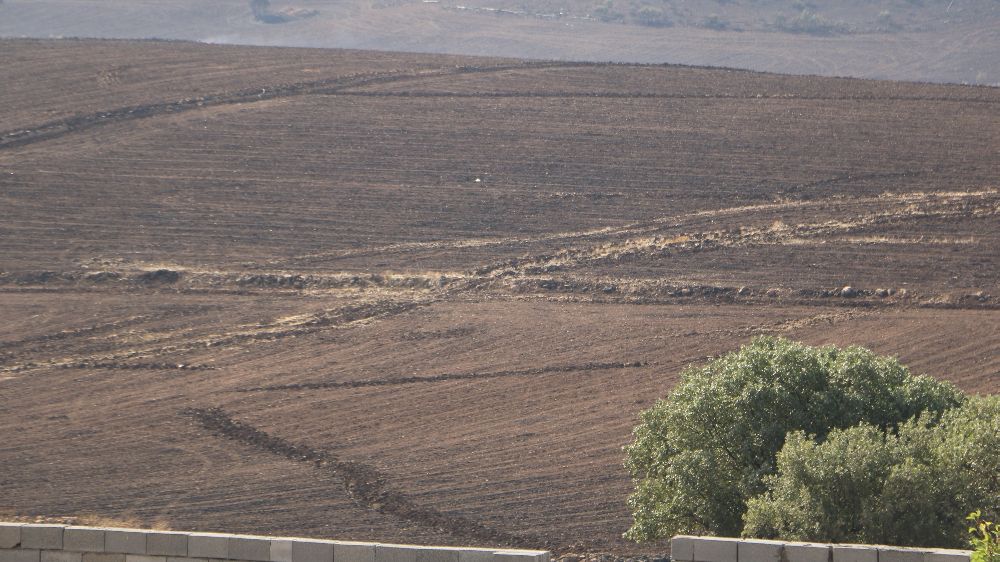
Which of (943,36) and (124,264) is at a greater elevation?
(943,36)

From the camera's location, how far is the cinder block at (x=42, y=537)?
12469 mm

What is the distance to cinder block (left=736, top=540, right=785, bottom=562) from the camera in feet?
38.9

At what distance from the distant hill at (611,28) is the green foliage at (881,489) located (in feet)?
239

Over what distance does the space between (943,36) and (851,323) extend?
234 ft

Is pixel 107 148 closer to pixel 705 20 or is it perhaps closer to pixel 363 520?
pixel 363 520

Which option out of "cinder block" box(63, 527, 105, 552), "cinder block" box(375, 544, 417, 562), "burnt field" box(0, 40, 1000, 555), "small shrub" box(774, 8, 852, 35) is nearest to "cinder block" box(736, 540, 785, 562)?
"cinder block" box(375, 544, 417, 562)

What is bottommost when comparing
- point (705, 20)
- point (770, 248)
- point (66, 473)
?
point (66, 473)

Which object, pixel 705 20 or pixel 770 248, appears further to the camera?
pixel 705 20

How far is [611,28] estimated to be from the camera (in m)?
97.9

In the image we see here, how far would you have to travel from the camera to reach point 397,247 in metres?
37.1

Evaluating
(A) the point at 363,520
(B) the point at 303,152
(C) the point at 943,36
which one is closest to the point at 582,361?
(A) the point at 363,520

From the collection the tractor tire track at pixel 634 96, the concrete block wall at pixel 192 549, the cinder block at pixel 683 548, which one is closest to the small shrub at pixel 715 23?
the tractor tire track at pixel 634 96

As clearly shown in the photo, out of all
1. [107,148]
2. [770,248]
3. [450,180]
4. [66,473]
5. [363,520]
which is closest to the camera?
[363,520]

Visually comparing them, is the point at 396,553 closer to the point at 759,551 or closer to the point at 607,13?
the point at 759,551
